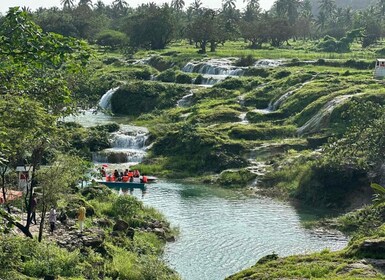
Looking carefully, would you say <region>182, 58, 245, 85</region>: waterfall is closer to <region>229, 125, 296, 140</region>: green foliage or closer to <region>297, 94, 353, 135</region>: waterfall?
<region>229, 125, 296, 140</region>: green foliage

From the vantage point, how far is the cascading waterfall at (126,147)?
57.0 m

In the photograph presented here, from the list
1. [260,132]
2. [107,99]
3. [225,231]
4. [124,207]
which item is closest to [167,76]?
[107,99]

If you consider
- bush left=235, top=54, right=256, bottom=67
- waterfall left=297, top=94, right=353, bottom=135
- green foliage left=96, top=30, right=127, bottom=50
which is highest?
green foliage left=96, top=30, right=127, bottom=50

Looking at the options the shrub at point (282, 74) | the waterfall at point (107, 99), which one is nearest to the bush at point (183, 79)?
the waterfall at point (107, 99)

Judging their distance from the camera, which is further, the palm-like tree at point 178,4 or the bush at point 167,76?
the palm-like tree at point 178,4

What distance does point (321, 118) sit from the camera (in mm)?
57375

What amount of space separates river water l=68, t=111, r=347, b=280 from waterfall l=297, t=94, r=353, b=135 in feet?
45.4

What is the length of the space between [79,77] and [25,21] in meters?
25.1

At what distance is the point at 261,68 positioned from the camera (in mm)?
86875

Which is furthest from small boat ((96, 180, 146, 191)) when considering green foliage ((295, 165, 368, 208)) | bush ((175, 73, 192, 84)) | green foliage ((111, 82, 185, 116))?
bush ((175, 73, 192, 84))

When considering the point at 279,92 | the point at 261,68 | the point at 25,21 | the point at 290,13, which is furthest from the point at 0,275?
the point at 290,13

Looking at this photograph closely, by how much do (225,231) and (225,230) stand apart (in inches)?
8.7

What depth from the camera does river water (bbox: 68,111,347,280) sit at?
95.6 ft

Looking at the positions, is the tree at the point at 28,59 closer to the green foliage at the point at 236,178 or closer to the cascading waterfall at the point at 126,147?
the green foliage at the point at 236,178
